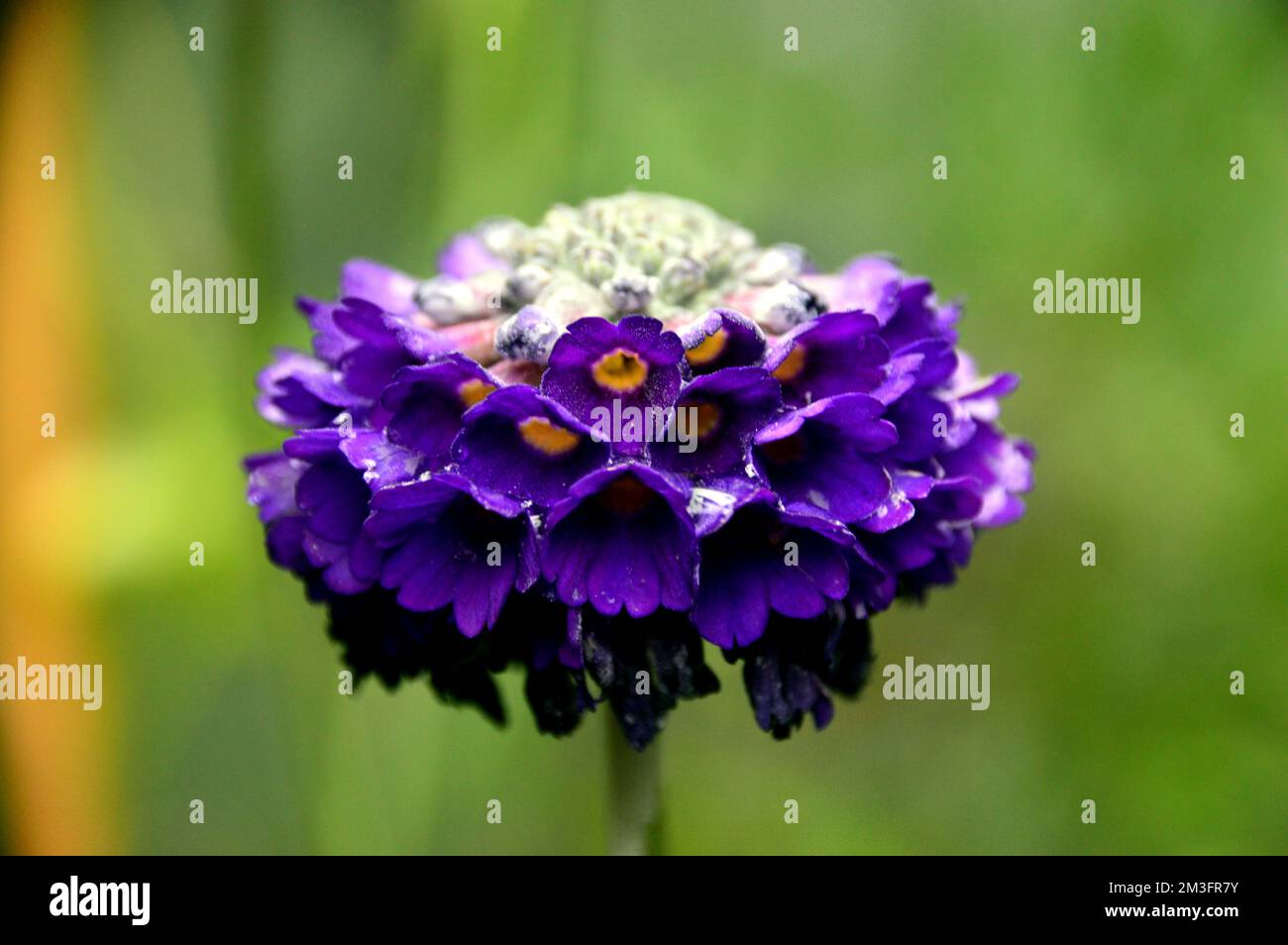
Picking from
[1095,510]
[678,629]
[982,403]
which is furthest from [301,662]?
[1095,510]

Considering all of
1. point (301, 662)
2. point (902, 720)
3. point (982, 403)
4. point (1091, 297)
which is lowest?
point (902, 720)

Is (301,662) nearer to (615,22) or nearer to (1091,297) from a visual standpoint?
(615,22)
